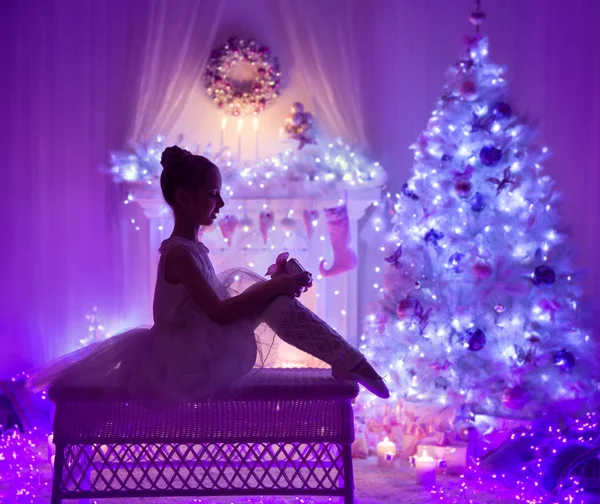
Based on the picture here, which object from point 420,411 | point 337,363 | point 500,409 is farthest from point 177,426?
point 500,409

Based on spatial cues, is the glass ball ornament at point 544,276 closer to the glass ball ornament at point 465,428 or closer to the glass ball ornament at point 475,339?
the glass ball ornament at point 475,339

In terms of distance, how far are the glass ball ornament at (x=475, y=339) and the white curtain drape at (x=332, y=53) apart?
1820 millimetres

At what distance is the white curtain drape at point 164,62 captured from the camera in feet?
16.8

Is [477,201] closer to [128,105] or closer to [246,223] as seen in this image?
[246,223]

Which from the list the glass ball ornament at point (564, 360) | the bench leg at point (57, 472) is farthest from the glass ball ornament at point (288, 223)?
the bench leg at point (57, 472)

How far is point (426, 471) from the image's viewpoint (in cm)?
355

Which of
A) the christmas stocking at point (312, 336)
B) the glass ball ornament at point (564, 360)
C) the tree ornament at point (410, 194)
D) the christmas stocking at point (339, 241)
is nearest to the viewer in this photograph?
the christmas stocking at point (312, 336)

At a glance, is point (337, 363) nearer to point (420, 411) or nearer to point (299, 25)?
point (420, 411)

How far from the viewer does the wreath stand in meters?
5.25

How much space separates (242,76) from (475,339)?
2582 mm

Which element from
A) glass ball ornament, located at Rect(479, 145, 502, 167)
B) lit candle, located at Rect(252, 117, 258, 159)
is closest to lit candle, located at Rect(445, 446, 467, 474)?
glass ball ornament, located at Rect(479, 145, 502, 167)

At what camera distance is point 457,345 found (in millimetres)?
4156

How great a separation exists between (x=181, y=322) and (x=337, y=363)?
1.87 feet

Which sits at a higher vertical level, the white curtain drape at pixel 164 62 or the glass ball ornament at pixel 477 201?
the white curtain drape at pixel 164 62
